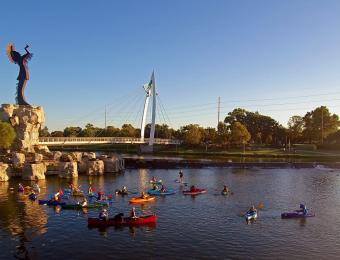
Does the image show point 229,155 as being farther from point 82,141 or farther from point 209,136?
point 82,141

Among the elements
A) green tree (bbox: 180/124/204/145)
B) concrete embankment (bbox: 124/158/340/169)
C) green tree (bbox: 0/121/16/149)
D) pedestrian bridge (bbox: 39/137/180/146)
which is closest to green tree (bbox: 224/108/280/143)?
green tree (bbox: 180/124/204/145)

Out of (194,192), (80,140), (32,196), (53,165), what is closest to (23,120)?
(53,165)

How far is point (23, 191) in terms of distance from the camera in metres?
62.8

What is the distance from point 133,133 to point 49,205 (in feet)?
468

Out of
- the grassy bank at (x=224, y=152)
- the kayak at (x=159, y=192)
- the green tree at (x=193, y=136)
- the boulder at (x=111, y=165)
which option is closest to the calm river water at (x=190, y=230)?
the kayak at (x=159, y=192)

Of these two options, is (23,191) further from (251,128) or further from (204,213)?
(251,128)

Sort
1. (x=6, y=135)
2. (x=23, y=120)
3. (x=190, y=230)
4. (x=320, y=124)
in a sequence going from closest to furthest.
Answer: (x=190, y=230), (x=6, y=135), (x=23, y=120), (x=320, y=124)

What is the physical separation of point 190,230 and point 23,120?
66075mm

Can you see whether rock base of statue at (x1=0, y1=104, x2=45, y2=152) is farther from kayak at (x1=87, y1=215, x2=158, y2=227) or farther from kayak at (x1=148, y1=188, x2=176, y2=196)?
kayak at (x1=87, y1=215, x2=158, y2=227)

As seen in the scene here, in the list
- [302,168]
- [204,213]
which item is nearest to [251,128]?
[302,168]

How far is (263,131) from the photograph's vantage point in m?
190

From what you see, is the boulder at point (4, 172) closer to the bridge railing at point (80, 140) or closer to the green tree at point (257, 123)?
the bridge railing at point (80, 140)

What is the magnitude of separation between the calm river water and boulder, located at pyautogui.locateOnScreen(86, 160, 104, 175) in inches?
787

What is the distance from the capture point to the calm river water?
34.2m
